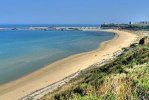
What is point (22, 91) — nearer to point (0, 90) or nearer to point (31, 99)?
point (0, 90)

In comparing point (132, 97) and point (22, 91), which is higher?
point (132, 97)

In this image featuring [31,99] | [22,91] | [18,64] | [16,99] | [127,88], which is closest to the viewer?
[127,88]

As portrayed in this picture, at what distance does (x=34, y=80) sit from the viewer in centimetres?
2906

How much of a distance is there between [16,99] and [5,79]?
8069 mm

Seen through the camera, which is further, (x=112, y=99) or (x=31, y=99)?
(x=31, y=99)

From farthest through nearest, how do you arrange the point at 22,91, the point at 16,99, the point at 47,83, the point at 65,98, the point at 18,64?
1. the point at 18,64
2. the point at 47,83
3. the point at 22,91
4. the point at 16,99
5. the point at 65,98

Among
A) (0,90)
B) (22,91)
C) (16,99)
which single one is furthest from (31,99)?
(0,90)

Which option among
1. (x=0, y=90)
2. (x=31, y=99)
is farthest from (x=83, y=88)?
(x=0, y=90)

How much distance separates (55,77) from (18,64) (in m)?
10.8

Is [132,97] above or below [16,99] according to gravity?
above

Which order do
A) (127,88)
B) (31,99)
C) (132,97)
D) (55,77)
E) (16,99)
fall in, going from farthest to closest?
1. (55,77)
2. (16,99)
3. (31,99)
4. (127,88)
5. (132,97)

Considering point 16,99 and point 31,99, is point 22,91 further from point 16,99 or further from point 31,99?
point 31,99

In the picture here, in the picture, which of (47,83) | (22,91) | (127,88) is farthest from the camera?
(47,83)

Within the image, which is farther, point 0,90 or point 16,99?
point 0,90
